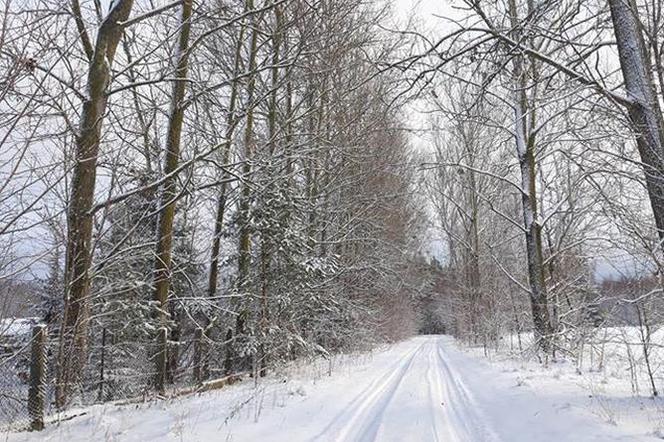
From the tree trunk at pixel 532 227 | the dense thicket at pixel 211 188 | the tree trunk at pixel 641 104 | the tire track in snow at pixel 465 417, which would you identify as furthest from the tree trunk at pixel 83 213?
the tree trunk at pixel 532 227

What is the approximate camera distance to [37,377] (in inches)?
213

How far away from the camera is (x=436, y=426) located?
539 cm

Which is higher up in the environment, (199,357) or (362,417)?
(199,357)

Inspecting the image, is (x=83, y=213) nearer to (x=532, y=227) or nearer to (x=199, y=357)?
(x=199, y=357)

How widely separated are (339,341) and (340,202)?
5402 millimetres

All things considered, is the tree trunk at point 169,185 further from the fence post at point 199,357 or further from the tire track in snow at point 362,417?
the tire track in snow at point 362,417


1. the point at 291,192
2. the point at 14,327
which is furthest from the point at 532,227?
the point at 14,327

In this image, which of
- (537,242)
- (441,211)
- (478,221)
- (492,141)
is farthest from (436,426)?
(441,211)

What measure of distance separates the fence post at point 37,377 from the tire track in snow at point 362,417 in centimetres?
330

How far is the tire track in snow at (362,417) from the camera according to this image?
4.90 m

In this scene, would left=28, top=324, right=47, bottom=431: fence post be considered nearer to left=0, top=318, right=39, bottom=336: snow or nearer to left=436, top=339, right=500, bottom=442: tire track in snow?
left=0, top=318, right=39, bottom=336: snow

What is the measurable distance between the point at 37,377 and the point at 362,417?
13.0ft

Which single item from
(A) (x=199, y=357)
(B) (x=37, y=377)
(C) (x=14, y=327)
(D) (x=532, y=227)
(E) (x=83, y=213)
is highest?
(D) (x=532, y=227)

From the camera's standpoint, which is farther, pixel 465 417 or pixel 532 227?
pixel 532 227
